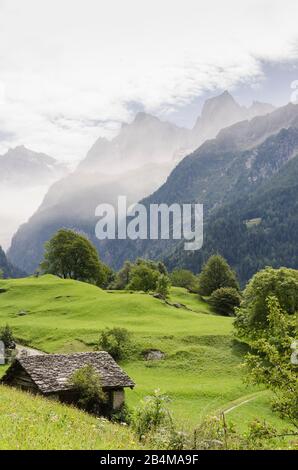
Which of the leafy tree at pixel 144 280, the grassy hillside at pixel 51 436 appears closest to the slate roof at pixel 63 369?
the grassy hillside at pixel 51 436

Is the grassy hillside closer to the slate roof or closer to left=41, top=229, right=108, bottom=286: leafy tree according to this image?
the slate roof

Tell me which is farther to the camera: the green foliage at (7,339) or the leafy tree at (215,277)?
the leafy tree at (215,277)

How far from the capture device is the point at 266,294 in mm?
69000

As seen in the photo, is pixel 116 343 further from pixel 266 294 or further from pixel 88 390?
pixel 88 390

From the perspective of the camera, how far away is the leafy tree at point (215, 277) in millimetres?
134625

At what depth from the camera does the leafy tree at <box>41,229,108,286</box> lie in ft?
426

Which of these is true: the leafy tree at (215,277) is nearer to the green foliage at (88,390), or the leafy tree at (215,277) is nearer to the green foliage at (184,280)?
the green foliage at (184,280)

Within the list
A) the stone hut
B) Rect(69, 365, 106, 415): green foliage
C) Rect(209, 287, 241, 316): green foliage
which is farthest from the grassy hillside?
Rect(209, 287, 241, 316): green foliage

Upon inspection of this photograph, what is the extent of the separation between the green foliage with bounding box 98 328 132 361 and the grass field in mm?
1401

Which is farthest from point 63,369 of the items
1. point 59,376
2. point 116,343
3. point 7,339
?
point 7,339

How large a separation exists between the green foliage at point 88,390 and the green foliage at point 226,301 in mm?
77706
